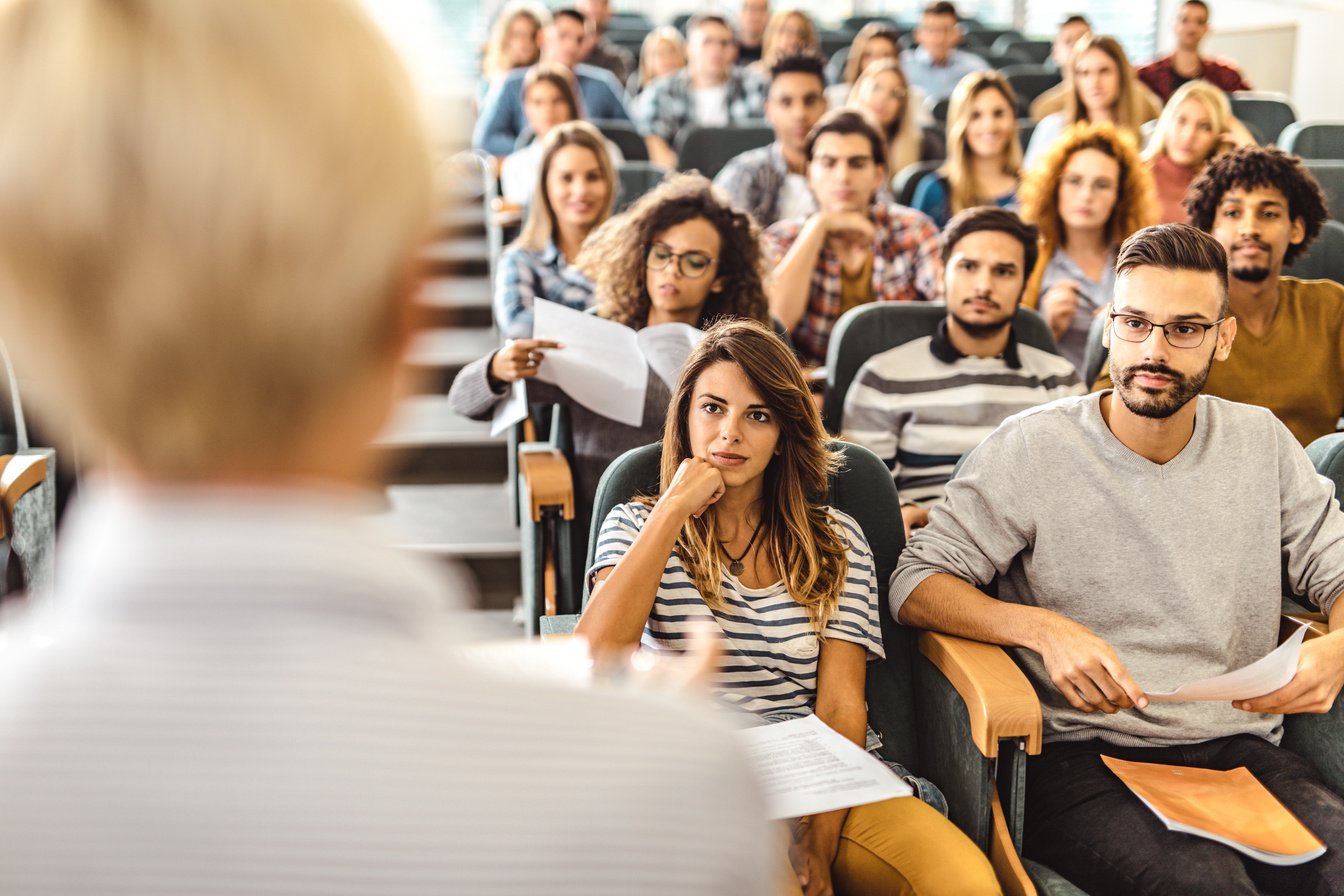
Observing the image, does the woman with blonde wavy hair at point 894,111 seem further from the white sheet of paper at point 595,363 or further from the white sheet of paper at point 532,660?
the white sheet of paper at point 532,660

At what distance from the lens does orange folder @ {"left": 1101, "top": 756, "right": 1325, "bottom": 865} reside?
4.88 ft

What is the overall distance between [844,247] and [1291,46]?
4902 millimetres

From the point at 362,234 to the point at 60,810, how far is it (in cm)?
20

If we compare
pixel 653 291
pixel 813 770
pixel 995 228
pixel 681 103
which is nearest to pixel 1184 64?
pixel 681 103

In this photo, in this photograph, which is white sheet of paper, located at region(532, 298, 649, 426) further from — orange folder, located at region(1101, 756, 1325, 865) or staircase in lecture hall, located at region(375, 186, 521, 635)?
orange folder, located at region(1101, 756, 1325, 865)

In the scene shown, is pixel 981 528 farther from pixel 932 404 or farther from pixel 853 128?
pixel 853 128

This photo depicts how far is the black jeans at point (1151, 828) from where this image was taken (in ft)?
4.83

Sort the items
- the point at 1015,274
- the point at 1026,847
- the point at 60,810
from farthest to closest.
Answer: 1. the point at 1015,274
2. the point at 1026,847
3. the point at 60,810

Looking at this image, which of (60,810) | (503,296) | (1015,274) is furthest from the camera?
(503,296)

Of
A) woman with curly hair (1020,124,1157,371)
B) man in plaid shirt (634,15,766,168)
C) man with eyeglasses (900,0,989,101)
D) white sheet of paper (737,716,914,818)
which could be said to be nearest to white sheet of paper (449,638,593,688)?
white sheet of paper (737,716,914,818)

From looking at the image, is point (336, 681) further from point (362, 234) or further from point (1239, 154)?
point (1239, 154)

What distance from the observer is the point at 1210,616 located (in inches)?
67.3

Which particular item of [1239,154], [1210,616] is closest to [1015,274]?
[1239,154]

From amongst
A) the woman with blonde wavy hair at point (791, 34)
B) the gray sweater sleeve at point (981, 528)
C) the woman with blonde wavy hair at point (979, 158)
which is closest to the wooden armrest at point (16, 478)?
the gray sweater sleeve at point (981, 528)
